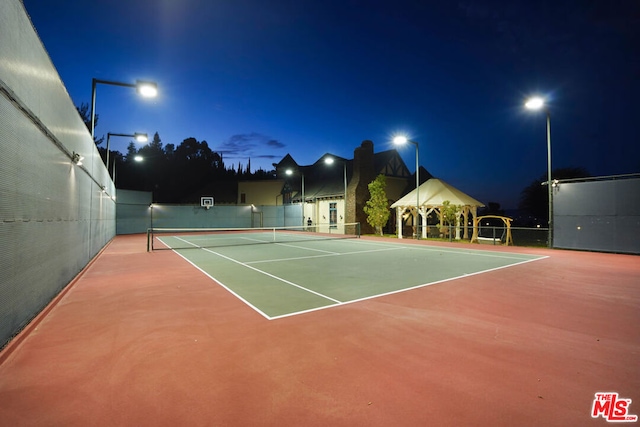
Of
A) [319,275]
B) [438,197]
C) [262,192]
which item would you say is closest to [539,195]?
[438,197]

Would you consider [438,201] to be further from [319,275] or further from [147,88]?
[147,88]

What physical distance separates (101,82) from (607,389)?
14.6 metres

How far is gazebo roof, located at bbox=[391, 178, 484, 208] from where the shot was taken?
79.7 feet

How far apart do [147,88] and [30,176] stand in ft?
17.7

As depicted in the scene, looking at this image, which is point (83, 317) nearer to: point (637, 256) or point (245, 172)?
point (637, 256)

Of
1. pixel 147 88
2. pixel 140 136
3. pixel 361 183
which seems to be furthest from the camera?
pixel 361 183

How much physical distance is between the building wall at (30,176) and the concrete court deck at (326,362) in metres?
0.69

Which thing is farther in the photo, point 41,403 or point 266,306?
point 266,306

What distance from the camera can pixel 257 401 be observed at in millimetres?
3176

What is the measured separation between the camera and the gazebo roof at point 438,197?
957 inches

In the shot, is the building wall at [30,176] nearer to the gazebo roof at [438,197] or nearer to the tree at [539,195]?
the gazebo roof at [438,197]

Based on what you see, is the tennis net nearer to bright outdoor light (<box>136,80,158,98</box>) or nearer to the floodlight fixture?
the floodlight fixture

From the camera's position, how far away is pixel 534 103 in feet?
45.4

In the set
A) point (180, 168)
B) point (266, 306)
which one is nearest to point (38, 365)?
point (266, 306)
